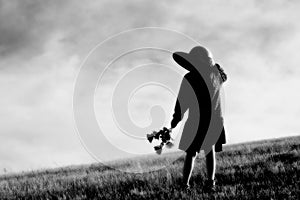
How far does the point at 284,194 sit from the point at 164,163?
460cm

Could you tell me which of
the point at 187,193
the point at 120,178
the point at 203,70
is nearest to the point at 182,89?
the point at 203,70

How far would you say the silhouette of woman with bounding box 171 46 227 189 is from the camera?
19.6ft

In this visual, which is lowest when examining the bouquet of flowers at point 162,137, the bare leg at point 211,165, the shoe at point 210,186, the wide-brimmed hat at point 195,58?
the shoe at point 210,186

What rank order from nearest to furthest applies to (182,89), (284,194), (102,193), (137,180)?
(284,194)
(182,89)
(102,193)
(137,180)

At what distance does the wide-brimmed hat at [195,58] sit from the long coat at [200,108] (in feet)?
0.23

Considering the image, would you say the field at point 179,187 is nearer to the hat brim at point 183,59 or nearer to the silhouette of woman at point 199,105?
the silhouette of woman at point 199,105

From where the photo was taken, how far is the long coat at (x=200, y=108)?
234 inches

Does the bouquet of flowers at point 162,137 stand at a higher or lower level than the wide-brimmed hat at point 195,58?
lower

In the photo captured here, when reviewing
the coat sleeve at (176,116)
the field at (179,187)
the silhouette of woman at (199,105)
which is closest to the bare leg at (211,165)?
the silhouette of woman at (199,105)

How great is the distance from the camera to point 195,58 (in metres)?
6.10

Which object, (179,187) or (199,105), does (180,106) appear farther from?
(179,187)

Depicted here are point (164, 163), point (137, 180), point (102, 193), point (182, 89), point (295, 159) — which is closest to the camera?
point (182, 89)

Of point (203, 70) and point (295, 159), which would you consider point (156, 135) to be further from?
point (295, 159)

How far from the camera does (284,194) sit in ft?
17.5
